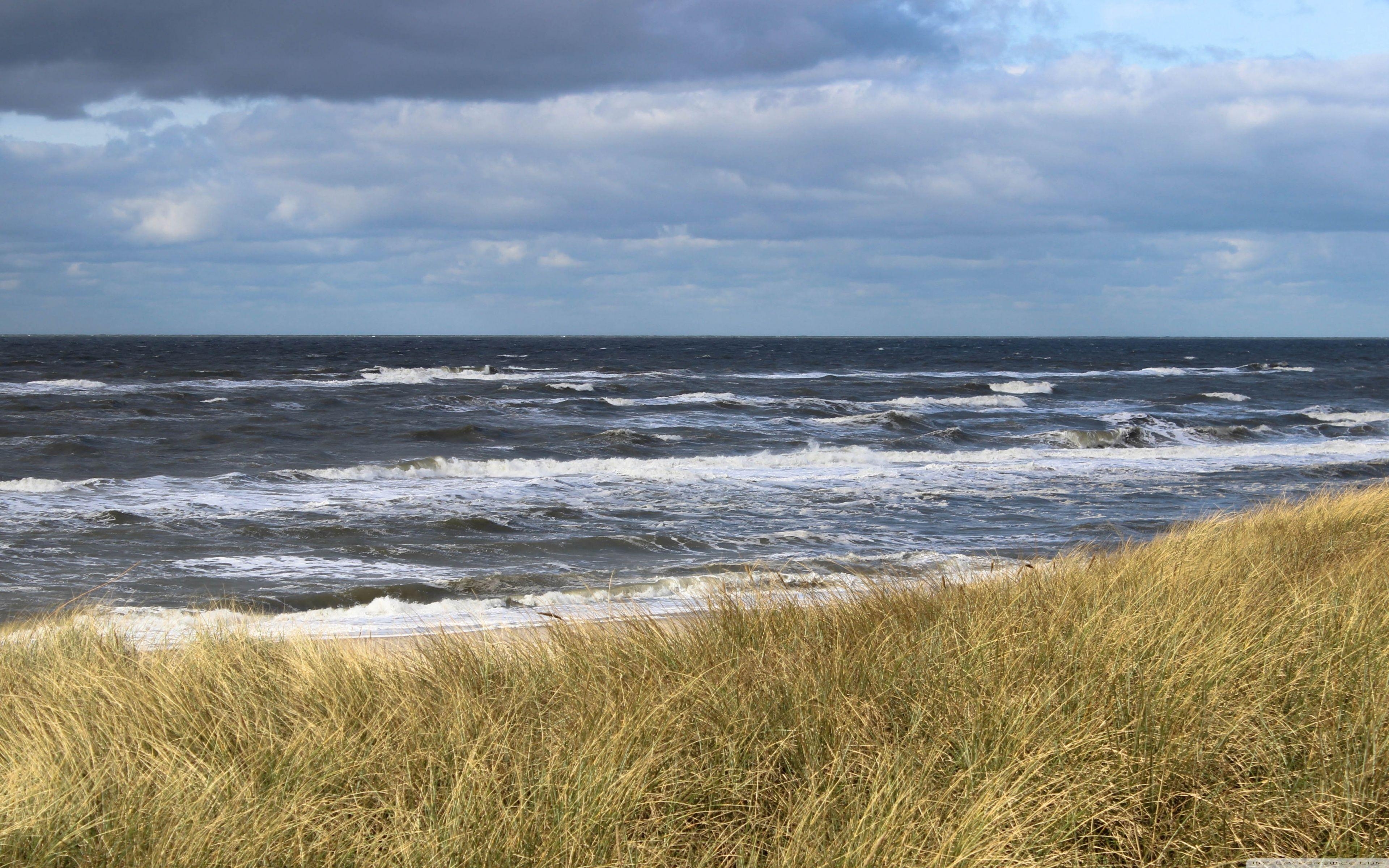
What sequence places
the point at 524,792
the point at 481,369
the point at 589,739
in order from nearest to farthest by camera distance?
the point at 524,792 < the point at 589,739 < the point at 481,369

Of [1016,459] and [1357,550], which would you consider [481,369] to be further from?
[1357,550]

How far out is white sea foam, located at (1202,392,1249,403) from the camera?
3831cm

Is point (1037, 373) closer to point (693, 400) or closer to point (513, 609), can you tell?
point (693, 400)

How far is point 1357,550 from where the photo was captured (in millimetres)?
6723

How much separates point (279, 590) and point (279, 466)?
9.64 m

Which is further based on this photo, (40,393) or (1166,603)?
(40,393)

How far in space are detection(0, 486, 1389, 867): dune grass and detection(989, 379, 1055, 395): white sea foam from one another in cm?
3837

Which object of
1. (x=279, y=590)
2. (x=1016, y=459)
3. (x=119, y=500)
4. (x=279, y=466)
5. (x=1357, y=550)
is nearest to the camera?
(x=1357, y=550)

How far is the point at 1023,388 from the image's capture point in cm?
4459

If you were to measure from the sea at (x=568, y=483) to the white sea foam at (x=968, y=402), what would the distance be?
28 centimetres

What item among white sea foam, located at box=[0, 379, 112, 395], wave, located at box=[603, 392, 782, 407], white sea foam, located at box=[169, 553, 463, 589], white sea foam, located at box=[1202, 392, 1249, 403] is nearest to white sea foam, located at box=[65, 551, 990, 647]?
white sea foam, located at box=[169, 553, 463, 589]

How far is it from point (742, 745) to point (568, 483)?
546 inches

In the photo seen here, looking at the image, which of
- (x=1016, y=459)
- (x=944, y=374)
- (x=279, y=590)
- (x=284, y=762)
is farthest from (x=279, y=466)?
(x=944, y=374)

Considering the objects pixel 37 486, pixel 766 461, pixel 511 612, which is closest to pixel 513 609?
pixel 511 612
